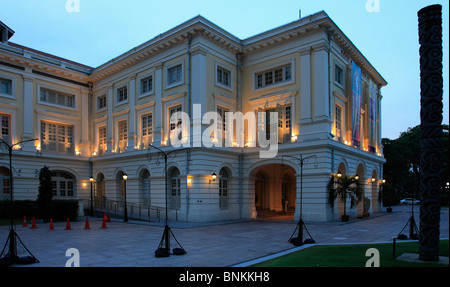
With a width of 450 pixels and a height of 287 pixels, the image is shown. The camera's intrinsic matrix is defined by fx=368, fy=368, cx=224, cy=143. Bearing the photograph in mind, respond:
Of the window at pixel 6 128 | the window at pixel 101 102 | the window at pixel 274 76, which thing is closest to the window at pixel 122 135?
the window at pixel 101 102

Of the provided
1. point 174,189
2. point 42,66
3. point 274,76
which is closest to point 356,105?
point 274,76

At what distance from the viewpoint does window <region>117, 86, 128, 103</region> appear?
107 ft

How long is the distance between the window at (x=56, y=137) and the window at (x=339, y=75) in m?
23.9

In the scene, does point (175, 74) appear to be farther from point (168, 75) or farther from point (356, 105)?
point (356, 105)

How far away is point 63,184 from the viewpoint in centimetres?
3316

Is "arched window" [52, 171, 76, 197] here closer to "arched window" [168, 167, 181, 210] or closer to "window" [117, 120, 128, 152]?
"window" [117, 120, 128, 152]

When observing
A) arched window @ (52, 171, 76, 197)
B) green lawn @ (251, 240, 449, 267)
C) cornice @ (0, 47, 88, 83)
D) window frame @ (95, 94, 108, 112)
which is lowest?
green lawn @ (251, 240, 449, 267)

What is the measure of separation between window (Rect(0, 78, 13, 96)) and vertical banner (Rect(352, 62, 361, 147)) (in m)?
27.6

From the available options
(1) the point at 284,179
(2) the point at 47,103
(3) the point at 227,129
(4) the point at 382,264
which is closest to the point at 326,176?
(3) the point at 227,129

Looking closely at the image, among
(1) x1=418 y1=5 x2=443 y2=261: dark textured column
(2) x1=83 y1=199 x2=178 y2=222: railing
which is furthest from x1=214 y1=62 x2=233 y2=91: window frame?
(1) x1=418 y1=5 x2=443 y2=261: dark textured column

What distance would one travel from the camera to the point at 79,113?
34.8 metres

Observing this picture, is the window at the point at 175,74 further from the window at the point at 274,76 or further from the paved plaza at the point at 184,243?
→ the paved plaza at the point at 184,243

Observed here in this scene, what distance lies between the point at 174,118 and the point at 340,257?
18.4 metres

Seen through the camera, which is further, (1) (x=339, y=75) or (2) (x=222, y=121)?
(1) (x=339, y=75)
